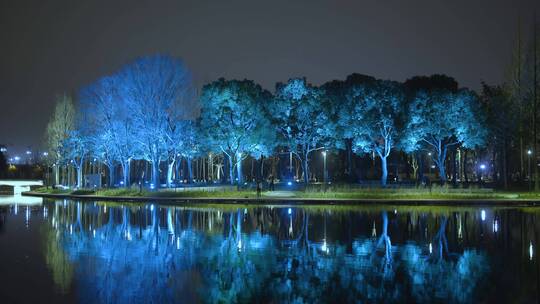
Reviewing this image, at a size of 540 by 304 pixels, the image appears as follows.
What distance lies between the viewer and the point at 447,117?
5116 cm

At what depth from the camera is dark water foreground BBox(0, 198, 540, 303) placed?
10.9 meters

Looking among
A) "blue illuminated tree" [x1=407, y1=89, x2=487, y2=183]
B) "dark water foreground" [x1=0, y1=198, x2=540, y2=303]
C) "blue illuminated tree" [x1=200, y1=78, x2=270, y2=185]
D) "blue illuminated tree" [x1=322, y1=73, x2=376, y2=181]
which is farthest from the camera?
"blue illuminated tree" [x1=322, y1=73, x2=376, y2=181]

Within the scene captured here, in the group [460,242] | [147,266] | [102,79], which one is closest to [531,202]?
[460,242]

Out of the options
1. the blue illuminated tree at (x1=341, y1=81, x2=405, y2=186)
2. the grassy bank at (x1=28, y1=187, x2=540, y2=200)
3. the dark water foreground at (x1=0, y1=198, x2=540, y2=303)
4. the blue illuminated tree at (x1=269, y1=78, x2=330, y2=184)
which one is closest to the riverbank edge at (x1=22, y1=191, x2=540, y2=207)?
the grassy bank at (x1=28, y1=187, x2=540, y2=200)

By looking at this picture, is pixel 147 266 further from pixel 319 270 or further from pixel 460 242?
pixel 460 242

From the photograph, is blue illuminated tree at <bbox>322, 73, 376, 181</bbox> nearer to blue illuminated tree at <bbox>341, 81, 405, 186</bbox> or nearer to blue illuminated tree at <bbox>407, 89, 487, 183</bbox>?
blue illuminated tree at <bbox>341, 81, 405, 186</bbox>

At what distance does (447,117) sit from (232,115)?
69.3 feet

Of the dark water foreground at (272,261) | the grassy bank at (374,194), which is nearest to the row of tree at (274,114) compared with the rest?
the grassy bank at (374,194)

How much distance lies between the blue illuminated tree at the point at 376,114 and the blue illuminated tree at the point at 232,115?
9.07 m

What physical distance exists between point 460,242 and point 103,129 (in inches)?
1870

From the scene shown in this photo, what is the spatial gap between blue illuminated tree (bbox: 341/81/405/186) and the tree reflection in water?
26.4m

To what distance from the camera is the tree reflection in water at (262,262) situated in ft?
35.9

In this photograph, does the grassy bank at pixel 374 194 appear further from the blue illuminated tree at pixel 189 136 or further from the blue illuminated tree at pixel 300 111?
the blue illuminated tree at pixel 300 111

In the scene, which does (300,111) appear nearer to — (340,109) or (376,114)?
(340,109)
